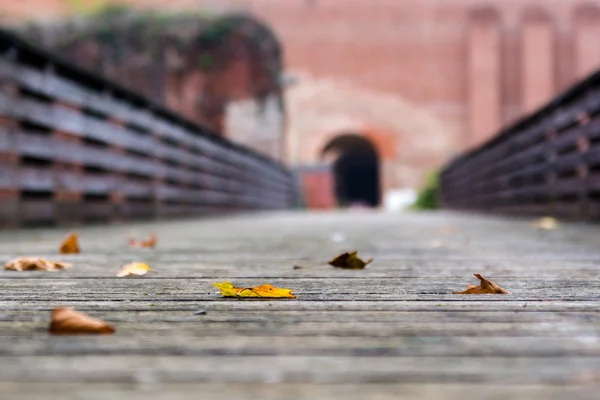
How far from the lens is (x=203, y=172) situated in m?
8.19

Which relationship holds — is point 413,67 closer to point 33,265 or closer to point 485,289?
point 33,265

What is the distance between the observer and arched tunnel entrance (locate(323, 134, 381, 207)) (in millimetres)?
21562

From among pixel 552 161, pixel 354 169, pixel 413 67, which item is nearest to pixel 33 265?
pixel 552 161

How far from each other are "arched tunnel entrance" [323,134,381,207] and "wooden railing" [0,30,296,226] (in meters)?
13.9

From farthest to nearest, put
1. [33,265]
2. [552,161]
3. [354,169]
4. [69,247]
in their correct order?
[354,169] < [552,161] < [69,247] < [33,265]

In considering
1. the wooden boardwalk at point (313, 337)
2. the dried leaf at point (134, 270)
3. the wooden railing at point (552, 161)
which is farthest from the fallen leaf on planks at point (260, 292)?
the wooden railing at point (552, 161)

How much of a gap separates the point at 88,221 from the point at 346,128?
50.5ft

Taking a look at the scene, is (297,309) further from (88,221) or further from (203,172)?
(203,172)

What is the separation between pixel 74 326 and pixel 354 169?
2786 cm

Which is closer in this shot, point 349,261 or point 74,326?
point 74,326

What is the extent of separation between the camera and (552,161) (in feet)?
18.1

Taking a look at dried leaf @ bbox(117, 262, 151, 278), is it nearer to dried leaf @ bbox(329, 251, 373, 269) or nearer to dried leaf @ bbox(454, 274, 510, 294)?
dried leaf @ bbox(329, 251, 373, 269)

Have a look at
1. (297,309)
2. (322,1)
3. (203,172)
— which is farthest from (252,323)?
(322,1)

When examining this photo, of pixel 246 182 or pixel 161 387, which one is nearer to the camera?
pixel 161 387
